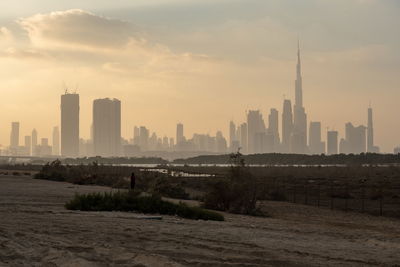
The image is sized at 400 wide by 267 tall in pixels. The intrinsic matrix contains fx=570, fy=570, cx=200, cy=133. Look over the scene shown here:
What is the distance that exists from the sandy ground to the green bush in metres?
1.34

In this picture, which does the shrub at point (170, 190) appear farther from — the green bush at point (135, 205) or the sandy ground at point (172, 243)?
the sandy ground at point (172, 243)

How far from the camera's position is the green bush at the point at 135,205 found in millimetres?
21266

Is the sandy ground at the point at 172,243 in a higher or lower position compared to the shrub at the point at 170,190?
higher

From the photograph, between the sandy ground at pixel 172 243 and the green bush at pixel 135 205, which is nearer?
the sandy ground at pixel 172 243

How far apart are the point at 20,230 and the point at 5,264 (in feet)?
15.5

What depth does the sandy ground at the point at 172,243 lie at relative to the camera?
1134 cm

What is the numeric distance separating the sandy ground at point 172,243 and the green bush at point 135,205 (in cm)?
134

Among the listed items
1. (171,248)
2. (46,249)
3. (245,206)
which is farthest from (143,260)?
(245,206)

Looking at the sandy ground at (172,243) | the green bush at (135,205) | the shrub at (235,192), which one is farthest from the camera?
the shrub at (235,192)

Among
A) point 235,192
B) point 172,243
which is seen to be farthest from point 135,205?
point 172,243

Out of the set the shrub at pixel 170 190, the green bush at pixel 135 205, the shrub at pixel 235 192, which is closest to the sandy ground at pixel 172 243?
the green bush at pixel 135 205

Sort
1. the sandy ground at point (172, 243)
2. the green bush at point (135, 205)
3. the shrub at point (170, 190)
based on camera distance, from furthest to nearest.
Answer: the shrub at point (170, 190) → the green bush at point (135, 205) → the sandy ground at point (172, 243)

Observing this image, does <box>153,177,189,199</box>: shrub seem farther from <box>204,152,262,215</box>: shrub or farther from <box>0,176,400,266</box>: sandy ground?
<box>0,176,400,266</box>: sandy ground

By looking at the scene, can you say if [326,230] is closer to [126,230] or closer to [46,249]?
[126,230]
